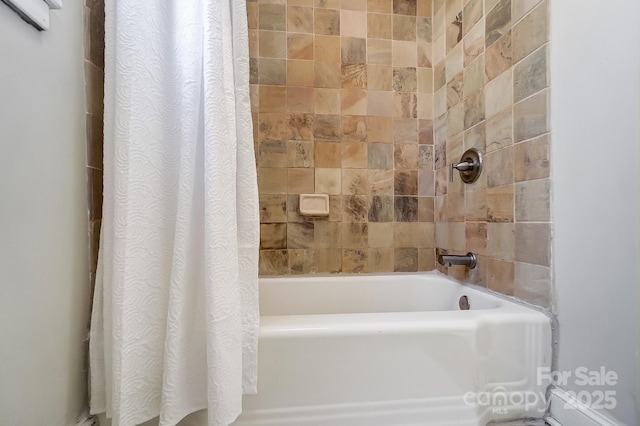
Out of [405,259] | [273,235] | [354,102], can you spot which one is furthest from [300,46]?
[405,259]

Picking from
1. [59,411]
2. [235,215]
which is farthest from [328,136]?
[59,411]

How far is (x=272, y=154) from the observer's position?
142cm

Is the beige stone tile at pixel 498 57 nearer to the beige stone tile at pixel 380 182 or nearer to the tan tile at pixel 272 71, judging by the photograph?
the beige stone tile at pixel 380 182

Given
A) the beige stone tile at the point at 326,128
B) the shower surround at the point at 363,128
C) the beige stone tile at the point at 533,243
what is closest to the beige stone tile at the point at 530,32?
the shower surround at the point at 363,128

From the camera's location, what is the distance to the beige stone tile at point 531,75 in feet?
2.75

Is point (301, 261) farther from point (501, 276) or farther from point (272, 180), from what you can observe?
point (501, 276)

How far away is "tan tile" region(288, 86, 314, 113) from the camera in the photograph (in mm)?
1422

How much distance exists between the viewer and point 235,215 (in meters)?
0.68

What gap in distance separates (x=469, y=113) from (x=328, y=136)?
65cm

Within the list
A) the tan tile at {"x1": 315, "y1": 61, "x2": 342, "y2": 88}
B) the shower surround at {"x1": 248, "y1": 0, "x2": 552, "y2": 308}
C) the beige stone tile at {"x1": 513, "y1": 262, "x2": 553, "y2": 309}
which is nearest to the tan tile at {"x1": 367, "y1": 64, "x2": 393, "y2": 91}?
the shower surround at {"x1": 248, "y1": 0, "x2": 552, "y2": 308}

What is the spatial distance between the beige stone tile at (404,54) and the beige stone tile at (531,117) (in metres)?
0.73

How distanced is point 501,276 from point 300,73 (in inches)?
50.1

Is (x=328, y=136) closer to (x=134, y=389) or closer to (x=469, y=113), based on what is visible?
(x=469, y=113)

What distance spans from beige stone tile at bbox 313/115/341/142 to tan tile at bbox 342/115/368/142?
0.11 feet
